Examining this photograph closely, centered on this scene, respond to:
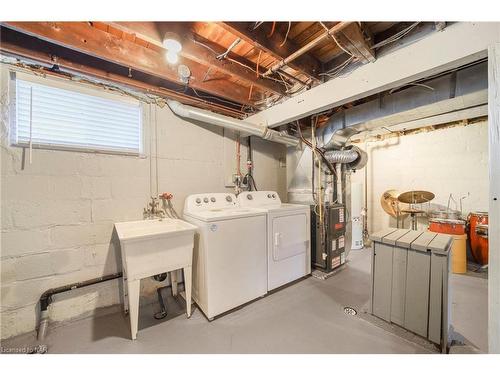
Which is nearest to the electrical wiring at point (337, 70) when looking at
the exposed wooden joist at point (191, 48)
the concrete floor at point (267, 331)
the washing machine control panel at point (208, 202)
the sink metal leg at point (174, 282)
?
the exposed wooden joist at point (191, 48)

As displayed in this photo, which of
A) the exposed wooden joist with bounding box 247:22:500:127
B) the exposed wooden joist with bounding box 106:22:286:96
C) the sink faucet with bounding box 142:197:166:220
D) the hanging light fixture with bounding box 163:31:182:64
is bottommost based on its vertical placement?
the sink faucet with bounding box 142:197:166:220

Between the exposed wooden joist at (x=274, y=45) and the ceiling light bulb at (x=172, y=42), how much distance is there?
0.36 meters

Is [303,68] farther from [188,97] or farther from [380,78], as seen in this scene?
[188,97]

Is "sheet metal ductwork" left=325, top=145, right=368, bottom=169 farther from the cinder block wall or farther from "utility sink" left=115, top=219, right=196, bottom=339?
"utility sink" left=115, top=219, right=196, bottom=339

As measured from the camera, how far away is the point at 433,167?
347 cm

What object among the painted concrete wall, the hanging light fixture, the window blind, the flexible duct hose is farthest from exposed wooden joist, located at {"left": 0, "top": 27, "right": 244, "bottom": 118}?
the painted concrete wall

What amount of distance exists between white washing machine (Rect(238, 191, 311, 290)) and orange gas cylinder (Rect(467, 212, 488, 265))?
2.42 metres

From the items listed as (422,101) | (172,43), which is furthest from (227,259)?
(422,101)

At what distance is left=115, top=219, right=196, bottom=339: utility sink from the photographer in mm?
1496

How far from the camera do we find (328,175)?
293cm

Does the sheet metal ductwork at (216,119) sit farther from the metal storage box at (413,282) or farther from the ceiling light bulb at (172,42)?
the metal storage box at (413,282)

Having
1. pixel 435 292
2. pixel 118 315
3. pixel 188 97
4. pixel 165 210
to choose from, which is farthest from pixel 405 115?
pixel 118 315

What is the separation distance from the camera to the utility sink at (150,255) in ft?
4.91
